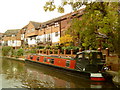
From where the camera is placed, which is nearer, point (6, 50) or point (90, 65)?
point (90, 65)

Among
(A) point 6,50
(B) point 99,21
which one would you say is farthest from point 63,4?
(A) point 6,50

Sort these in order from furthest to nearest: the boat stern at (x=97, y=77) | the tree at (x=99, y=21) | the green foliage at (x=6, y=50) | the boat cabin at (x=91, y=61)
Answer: the green foliage at (x=6, y=50) < the boat cabin at (x=91, y=61) < the boat stern at (x=97, y=77) < the tree at (x=99, y=21)

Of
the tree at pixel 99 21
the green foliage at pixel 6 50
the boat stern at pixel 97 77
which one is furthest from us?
the green foliage at pixel 6 50

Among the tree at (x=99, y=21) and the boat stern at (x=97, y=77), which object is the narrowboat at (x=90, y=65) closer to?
the boat stern at (x=97, y=77)

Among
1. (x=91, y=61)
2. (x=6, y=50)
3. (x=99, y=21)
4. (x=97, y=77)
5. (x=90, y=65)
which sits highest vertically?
(x=99, y=21)

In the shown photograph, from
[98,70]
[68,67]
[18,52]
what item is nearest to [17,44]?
[18,52]

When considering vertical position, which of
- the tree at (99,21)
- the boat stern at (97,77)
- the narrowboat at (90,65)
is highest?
the tree at (99,21)

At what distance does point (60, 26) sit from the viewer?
75.9 feet

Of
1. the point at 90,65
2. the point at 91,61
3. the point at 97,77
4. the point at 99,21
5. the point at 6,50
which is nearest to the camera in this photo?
the point at 99,21

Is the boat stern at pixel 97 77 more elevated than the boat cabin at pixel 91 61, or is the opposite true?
the boat cabin at pixel 91 61

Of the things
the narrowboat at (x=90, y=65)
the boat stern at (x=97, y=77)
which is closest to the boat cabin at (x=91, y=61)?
the narrowboat at (x=90, y=65)

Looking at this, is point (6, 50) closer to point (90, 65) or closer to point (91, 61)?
point (90, 65)

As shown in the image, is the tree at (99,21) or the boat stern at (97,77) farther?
the boat stern at (97,77)

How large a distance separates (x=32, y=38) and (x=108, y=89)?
2901 centimetres
